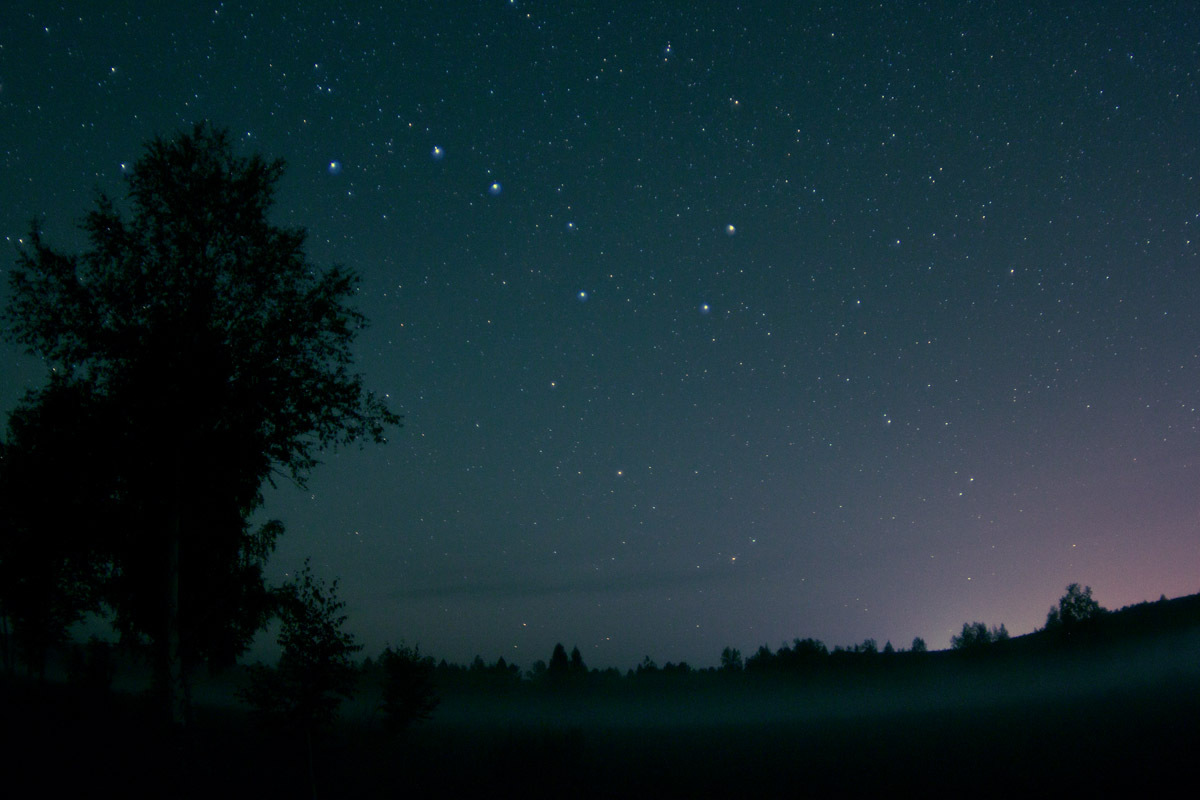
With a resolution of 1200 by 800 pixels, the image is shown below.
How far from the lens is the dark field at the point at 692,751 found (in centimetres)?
1409

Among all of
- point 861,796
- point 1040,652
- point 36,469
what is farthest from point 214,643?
point 1040,652

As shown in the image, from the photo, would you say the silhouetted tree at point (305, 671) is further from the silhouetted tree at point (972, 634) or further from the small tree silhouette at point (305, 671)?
the silhouetted tree at point (972, 634)

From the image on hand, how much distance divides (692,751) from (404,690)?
26274 mm

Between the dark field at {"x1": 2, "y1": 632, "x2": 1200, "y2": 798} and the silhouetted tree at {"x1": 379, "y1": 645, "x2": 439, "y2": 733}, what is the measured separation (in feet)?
5.75

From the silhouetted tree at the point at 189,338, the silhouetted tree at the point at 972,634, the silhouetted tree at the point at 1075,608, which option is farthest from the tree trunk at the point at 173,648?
the silhouetted tree at the point at 972,634

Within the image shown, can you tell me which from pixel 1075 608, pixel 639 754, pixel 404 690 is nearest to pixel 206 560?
pixel 404 690

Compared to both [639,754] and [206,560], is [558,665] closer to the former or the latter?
[639,754]

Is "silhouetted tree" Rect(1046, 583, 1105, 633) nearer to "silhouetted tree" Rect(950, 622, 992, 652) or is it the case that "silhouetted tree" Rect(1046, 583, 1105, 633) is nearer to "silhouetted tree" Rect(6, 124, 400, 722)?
"silhouetted tree" Rect(950, 622, 992, 652)

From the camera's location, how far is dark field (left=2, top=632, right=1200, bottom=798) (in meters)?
14.1

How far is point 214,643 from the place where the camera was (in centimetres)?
2517

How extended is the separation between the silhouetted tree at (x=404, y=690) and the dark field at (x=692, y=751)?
1.75m

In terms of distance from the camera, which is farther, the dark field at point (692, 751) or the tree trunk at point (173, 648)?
the dark field at point (692, 751)

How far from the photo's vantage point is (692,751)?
162 feet

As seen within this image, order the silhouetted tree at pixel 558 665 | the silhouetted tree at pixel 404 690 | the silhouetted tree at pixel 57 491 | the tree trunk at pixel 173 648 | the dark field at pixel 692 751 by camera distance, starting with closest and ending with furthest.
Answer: the tree trunk at pixel 173 648, the dark field at pixel 692 751, the silhouetted tree at pixel 57 491, the silhouetted tree at pixel 404 690, the silhouetted tree at pixel 558 665
